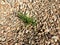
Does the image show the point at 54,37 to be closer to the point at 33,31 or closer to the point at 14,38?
the point at 33,31

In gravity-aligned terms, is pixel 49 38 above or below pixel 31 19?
below

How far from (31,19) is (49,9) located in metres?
0.47

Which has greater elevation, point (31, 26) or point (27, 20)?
point (27, 20)

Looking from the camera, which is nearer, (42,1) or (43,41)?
(43,41)

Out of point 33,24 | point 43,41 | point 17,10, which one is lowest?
point 43,41

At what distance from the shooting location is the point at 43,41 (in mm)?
3238

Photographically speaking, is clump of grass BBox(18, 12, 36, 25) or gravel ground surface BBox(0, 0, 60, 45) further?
clump of grass BBox(18, 12, 36, 25)

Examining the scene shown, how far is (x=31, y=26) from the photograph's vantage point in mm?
3461

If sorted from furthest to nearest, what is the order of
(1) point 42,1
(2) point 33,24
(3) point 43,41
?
(1) point 42,1
(2) point 33,24
(3) point 43,41

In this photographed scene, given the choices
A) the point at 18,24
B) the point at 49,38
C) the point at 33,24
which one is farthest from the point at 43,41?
the point at 18,24

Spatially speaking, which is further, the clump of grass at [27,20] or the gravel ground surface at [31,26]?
the clump of grass at [27,20]

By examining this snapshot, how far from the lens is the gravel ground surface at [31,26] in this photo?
3273 millimetres

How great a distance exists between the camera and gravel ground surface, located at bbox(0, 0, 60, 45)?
3.27 meters

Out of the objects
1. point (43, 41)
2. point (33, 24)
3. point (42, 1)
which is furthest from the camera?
point (42, 1)
